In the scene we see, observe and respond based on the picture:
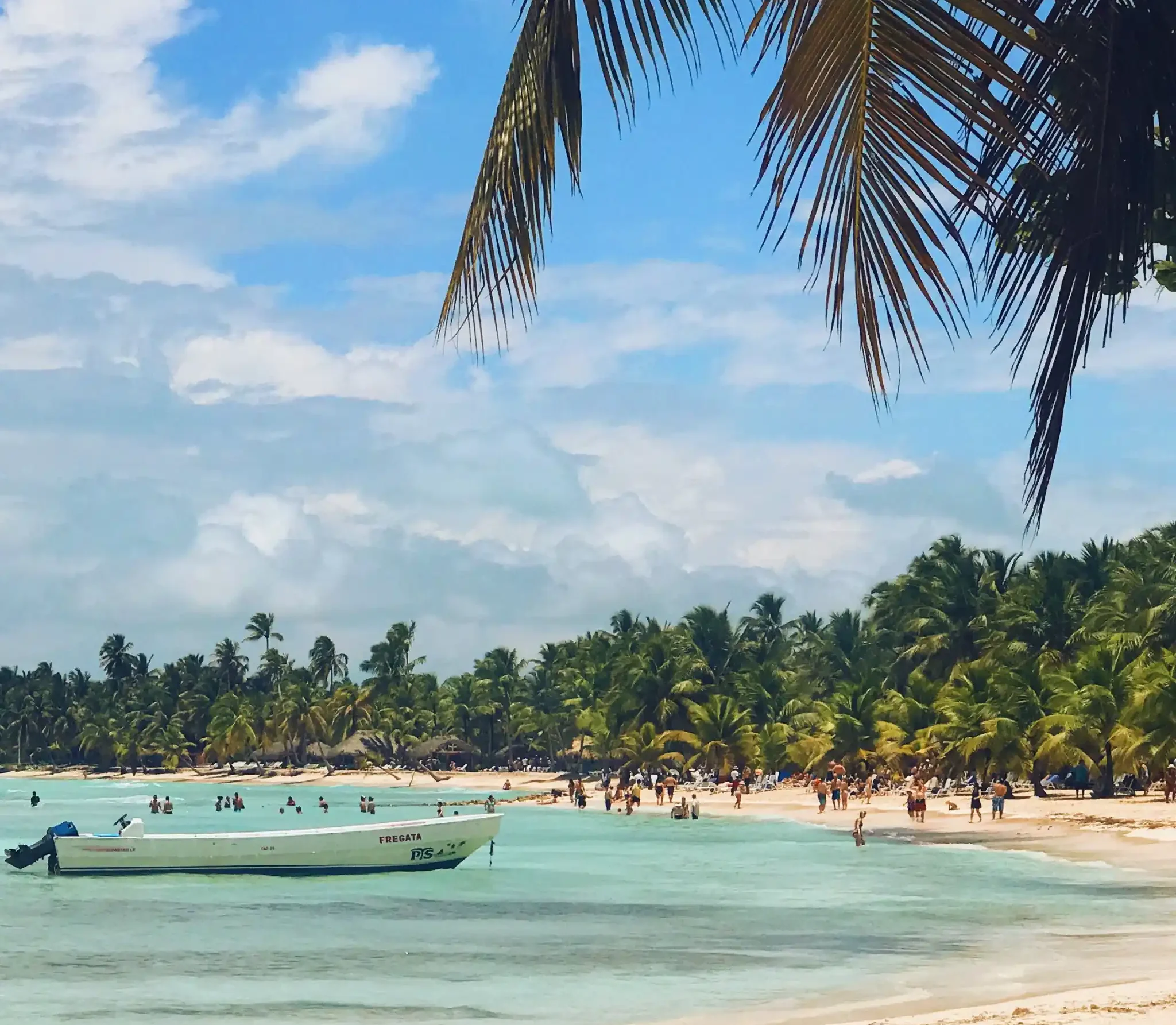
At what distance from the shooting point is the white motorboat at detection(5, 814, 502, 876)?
1545 inches

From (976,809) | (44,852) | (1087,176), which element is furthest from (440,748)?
(1087,176)

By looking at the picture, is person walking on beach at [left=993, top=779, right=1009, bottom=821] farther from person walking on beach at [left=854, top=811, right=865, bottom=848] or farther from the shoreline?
person walking on beach at [left=854, top=811, right=865, bottom=848]

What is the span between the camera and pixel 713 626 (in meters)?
87.7

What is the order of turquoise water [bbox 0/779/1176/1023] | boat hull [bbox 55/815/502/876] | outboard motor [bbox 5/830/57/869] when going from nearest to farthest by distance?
turquoise water [bbox 0/779/1176/1023]
boat hull [bbox 55/815/502/876]
outboard motor [bbox 5/830/57/869]

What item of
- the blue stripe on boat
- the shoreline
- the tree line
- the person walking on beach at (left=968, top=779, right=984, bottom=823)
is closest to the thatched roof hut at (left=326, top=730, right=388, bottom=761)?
the tree line

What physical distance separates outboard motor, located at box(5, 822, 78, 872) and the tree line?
100 ft

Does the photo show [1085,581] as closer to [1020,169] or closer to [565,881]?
[565,881]

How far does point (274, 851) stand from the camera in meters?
39.7

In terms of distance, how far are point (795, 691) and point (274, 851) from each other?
1825 inches

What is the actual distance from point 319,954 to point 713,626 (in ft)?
203

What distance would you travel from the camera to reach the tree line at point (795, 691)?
163 feet

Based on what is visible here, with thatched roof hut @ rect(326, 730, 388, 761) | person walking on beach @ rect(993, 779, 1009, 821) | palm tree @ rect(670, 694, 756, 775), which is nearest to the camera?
person walking on beach @ rect(993, 779, 1009, 821)

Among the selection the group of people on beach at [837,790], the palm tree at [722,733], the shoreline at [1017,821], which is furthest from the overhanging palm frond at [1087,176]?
the palm tree at [722,733]

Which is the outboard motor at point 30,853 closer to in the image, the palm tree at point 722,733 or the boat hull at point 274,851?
the boat hull at point 274,851
